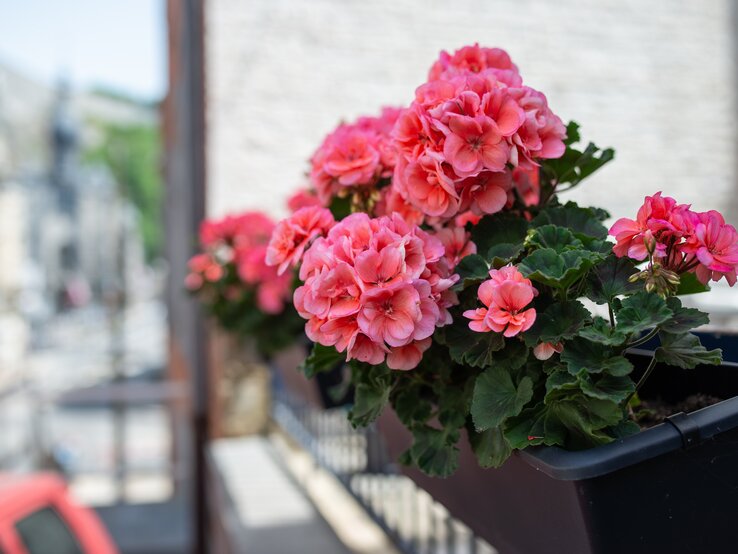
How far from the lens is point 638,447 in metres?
0.61

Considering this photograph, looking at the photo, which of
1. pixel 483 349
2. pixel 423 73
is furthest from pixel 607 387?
pixel 423 73

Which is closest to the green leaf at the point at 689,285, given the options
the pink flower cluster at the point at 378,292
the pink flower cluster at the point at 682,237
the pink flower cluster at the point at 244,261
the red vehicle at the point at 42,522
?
the pink flower cluster at the point at 682,237

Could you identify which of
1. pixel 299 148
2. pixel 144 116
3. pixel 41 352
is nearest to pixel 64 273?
pixel 144 116

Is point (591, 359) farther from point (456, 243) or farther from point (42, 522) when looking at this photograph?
point (42, 522)

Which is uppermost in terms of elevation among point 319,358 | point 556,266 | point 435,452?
point 556,266

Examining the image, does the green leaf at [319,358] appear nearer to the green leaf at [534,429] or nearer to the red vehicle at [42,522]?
the green leaf at [534,429]

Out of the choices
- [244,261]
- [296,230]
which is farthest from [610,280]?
[244,261]

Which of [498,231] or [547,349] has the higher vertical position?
[498,231]

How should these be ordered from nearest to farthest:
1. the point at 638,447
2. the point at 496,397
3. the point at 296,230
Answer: the point at 638,447 < the point at 496,397 < the point at 296,230

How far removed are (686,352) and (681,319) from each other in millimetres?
32

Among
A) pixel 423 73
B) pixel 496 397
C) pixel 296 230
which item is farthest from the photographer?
pixel 423 73

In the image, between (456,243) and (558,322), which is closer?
(558,322)

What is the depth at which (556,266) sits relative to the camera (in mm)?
679

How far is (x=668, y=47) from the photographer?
310 centimetres
